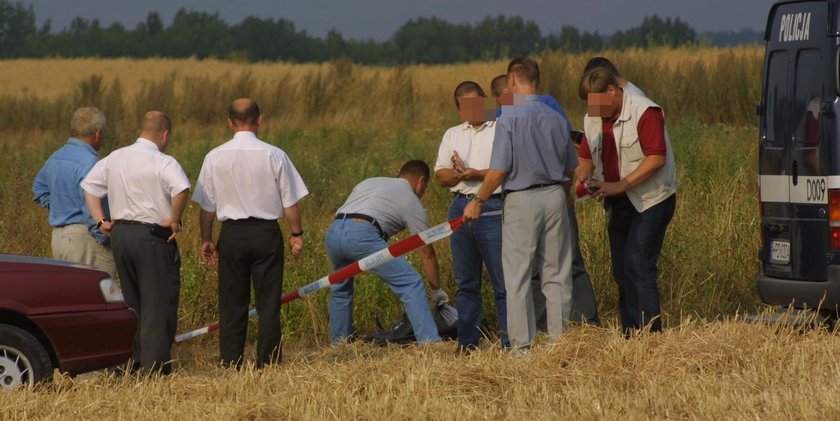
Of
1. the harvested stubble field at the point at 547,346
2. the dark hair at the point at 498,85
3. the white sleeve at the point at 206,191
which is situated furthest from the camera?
the dark hair at the point at 498,85

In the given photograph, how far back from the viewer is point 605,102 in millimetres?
9188

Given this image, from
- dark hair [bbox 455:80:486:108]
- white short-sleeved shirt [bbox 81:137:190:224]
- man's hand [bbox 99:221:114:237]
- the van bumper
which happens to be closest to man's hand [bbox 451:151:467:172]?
dark hair [bbox 455:80:486:108]

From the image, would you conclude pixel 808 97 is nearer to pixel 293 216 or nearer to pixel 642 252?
pixel 642 252

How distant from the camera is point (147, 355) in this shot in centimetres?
914

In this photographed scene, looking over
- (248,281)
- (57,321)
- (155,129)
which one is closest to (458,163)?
(248,281)

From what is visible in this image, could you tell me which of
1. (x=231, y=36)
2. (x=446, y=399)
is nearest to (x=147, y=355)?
(x=446, y=399)

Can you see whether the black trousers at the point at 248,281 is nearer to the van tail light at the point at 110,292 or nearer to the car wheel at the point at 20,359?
the van tail light at the point at 110,292

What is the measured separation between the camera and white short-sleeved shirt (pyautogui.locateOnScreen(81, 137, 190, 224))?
9047 mm

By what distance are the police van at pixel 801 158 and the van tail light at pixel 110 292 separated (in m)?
4.25

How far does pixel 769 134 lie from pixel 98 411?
4.91 m

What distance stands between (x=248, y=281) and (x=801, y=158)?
3666 mm

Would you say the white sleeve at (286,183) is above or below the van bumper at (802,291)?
above

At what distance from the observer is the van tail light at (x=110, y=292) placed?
859 centimetres

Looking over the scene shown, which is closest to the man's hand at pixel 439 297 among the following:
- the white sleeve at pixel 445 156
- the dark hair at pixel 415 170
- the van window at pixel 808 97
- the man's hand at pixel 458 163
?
the dark hair at pixel 415 170
